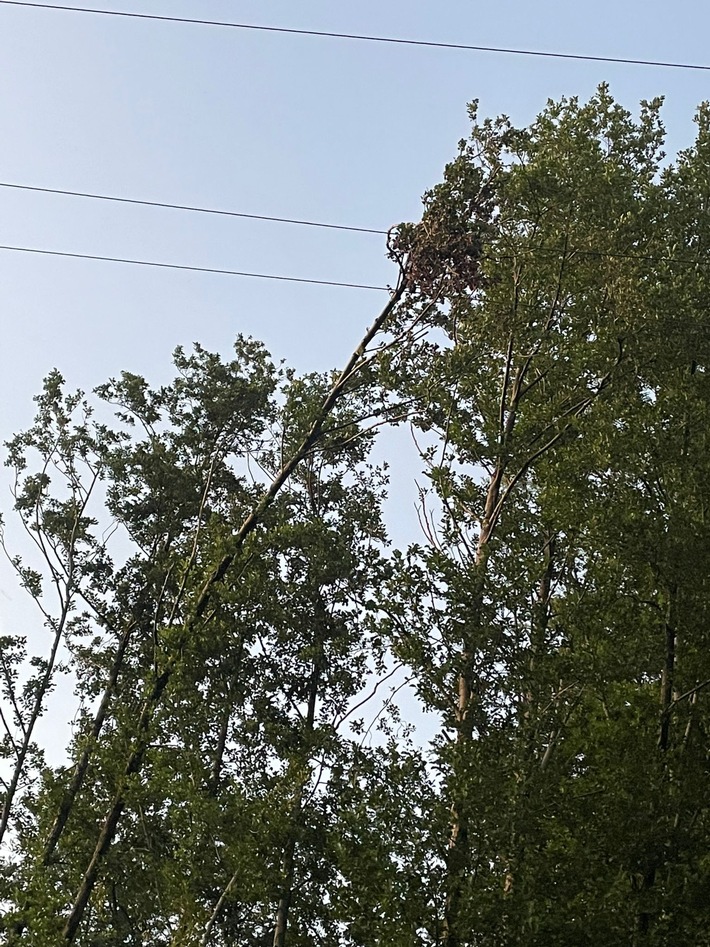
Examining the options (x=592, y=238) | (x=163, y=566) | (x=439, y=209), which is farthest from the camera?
(x=163, y=566)

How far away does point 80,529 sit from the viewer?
1742cm

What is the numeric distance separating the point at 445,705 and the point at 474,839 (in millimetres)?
1205

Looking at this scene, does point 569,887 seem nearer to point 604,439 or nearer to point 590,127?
point 604,439

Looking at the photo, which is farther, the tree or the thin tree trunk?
the thin tree trunk

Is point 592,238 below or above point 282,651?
above

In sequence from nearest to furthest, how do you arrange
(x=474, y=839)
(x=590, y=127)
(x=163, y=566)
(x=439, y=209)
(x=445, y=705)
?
(x=474, y=839) → (x=445, y=705) → (x=439, y=209) → (x=590, y=127) → (x=163, y=566)

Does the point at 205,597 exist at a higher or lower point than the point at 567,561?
lower

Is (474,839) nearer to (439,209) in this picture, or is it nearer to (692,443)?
(692,443)

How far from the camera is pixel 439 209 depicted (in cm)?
1127

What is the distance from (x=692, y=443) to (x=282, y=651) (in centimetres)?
657

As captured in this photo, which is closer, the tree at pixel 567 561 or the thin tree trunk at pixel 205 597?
the tree at pixel 567 561

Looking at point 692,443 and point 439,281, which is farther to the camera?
point 439,281

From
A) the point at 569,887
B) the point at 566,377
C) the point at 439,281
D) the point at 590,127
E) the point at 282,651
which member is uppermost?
the point at 590,127

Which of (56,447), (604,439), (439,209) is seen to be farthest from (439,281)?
(56,447)
